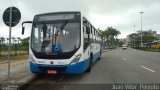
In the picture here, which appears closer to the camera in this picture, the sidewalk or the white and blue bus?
the sidewalk

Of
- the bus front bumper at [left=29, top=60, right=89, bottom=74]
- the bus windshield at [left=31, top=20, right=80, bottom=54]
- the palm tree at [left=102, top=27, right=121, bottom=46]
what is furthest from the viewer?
the palm tree at [left=102, top=27, right=121, bottom=46]

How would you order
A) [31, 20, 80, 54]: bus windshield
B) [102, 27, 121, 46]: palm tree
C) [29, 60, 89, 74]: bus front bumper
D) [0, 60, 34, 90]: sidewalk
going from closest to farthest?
[0, 60, 34, 90]: sidewalk < [29, 60, 89, 74]: bus front bumper < [31, 20, 80, 54]: bus windshield < [102, 27, 121, 46]: palm tree

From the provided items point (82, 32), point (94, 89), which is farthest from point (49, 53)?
point (94, 89)

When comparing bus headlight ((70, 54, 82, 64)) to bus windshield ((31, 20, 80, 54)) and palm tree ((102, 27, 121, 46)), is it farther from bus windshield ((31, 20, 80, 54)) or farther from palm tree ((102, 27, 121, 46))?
palm tree ((102, 27, 121, 46))

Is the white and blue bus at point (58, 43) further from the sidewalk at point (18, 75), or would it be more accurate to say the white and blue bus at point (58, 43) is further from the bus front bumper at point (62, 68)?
the sidewalk at point (18, 75)

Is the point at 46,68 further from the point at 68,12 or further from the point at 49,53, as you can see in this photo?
the point at 68,12

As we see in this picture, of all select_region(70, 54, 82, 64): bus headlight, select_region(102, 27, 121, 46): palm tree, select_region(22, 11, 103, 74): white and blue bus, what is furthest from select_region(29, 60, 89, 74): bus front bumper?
select_region(102, 27, 121, 46): palm tree

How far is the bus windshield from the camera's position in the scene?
11.2 meters

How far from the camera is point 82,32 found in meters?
11.7

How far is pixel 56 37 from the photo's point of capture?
1140cm

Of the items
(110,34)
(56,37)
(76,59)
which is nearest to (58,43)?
(56,37)

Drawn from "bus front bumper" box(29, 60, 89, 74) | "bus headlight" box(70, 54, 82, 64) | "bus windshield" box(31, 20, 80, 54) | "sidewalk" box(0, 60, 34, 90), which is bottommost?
"sidewalk" box(0, 60, 34, 90)

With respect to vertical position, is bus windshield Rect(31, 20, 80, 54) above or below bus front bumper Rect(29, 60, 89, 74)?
above

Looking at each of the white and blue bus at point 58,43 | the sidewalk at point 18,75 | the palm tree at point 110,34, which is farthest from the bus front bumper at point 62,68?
the palm tree at point 110,34
